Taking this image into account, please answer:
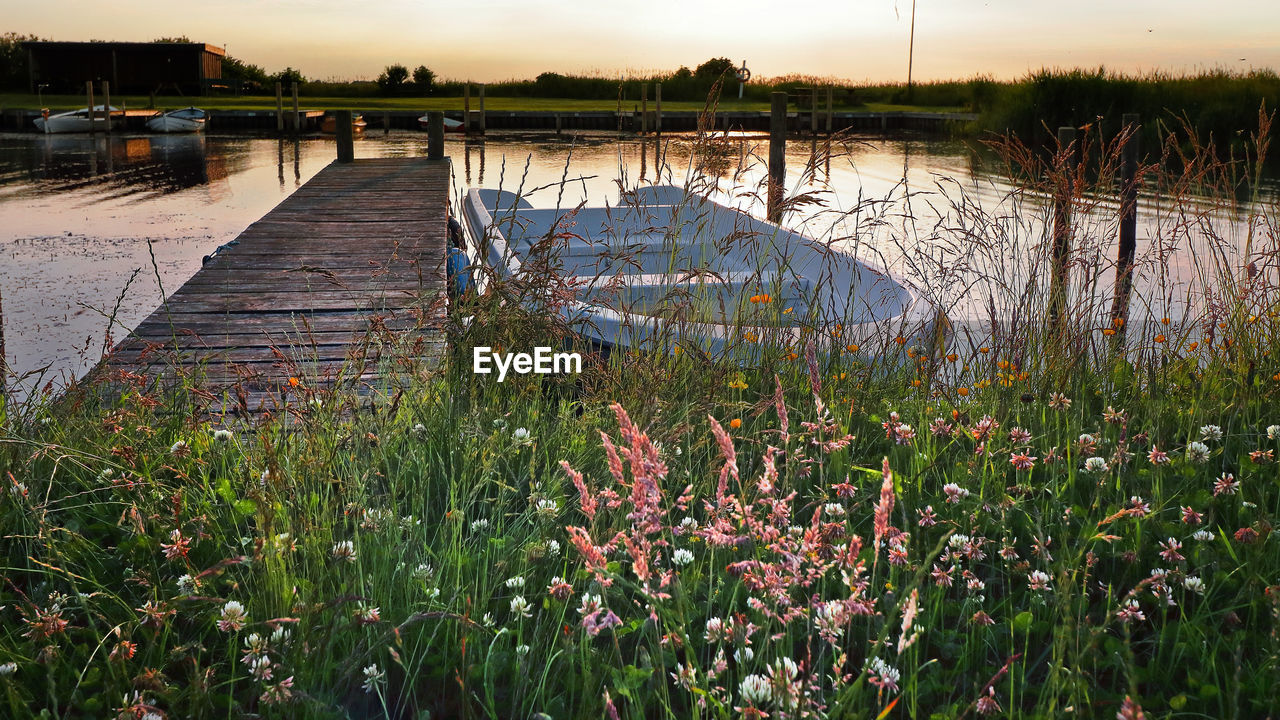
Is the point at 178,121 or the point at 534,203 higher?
the point at 178,121

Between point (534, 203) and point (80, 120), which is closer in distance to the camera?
point (534, 203)

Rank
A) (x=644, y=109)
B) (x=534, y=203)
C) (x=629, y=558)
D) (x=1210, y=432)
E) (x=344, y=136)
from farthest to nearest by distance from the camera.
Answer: (x=644, y=109)
(x=534, y=203)
(x=344, y=136)
(x=1210, y=432)
(x=629, y=558)

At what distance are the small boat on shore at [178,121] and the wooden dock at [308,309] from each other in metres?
23.4

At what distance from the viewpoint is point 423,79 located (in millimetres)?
44312

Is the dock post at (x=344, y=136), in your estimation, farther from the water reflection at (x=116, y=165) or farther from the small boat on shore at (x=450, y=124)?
the small boat on shore at (x=450, y=124)

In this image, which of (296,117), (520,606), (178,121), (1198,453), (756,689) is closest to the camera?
(756,689)

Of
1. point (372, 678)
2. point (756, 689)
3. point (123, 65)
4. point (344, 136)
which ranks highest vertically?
point (123, 65)

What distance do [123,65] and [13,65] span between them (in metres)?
6.68

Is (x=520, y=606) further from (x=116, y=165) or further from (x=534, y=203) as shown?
(x=116, y=165)

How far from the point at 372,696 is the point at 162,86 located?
1791 inches

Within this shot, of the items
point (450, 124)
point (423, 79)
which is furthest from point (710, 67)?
point (450, 124)

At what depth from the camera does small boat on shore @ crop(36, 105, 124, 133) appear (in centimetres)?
2828

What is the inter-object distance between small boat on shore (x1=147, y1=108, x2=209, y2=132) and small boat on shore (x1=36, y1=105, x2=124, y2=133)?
1054 mm

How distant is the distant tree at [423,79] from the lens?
4416 centimetres
